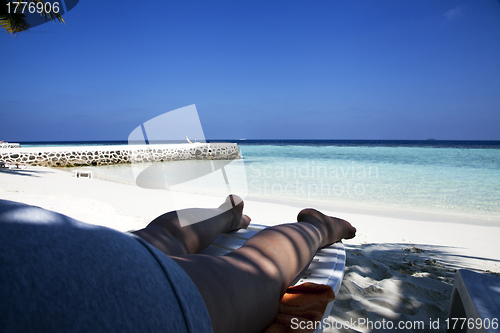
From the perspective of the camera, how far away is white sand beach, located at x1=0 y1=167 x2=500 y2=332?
143 cm

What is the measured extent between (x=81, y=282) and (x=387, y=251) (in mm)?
2751

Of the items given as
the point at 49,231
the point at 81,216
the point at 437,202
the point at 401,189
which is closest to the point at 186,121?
the point at 81,216

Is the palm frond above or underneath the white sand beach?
above

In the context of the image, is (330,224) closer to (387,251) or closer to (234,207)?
(234,207)

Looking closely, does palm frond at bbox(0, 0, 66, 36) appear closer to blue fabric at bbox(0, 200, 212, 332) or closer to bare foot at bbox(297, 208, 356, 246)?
bare foot at bbox(297, 208, 356, 246)

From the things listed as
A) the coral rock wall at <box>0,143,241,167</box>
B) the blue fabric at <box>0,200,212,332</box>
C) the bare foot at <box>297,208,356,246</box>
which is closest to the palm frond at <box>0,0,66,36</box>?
the coral rock wall at <box>0,143,241,167</box>

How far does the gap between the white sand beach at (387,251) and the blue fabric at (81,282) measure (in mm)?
1031

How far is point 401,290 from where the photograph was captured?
63.1 inches

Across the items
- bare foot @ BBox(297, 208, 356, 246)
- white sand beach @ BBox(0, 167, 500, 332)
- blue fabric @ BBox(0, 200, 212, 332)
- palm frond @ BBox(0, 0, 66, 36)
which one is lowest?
white sand beach @ BBox(0, 167, 500, 332)

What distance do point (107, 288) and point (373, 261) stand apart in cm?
221

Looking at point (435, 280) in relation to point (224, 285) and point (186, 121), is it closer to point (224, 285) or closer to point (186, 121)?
point (224, 285)

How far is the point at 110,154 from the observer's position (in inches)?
549

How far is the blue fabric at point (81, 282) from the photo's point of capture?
323 mm

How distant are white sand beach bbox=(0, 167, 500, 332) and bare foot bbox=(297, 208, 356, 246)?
284 millimetres
